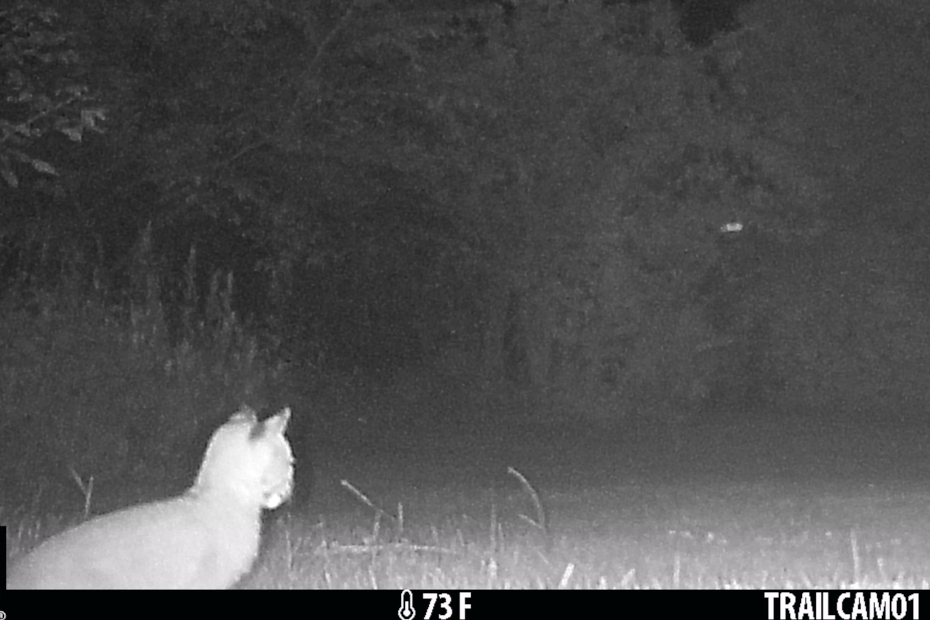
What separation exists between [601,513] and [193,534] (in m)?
8.14

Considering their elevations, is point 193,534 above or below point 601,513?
below

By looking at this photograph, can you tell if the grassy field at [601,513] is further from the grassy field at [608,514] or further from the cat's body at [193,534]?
the cat's body at [193,534]

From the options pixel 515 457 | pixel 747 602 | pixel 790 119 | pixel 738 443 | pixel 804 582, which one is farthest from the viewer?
pixel 790 119

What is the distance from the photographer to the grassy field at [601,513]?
33.5ft

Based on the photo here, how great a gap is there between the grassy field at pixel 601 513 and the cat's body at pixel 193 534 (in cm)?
186

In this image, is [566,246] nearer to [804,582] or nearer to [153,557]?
[804,582]

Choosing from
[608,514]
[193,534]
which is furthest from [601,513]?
[193,534]

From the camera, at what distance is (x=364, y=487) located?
691 inches

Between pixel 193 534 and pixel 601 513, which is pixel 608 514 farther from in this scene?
pixel 193 534

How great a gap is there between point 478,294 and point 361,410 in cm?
392

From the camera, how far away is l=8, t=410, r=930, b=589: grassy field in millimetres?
10219

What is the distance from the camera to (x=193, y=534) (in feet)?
23.2

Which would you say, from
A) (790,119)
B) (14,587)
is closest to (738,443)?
(790,119)

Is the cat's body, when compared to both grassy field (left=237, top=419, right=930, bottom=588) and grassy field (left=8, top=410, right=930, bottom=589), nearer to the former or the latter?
grassy field (left=8, top=410, right=930, bottom=589)
